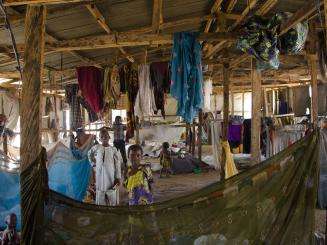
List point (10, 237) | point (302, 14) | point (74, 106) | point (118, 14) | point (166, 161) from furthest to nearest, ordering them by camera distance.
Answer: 1. point (166, 161)
2. point (74, 106)
3. point (118, 14)
4. point (10, 237)
5. point (302, 14)

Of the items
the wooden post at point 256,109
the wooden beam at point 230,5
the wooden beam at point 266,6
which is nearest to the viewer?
the wooden beam at point 266,6

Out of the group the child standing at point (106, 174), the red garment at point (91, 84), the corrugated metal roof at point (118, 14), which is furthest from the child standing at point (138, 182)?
the red garment at point (91, 84)

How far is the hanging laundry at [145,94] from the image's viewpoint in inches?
245

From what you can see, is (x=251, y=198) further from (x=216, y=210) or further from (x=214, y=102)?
(x=214, y=102)

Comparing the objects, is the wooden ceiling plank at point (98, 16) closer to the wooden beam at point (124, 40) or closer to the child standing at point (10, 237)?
the wooden beam at point (124, 40)

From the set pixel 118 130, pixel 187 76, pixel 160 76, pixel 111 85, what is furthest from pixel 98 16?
pixel 118 130

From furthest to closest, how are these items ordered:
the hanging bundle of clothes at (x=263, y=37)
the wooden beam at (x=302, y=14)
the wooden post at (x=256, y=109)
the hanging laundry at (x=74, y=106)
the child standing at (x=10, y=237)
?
the hanging laundry at (x=74, y=106)
the wooden post at (x=256, y=109)
the hanging bundle of clothes at (x=263, y=37)
the child standing at (x=10, y=237)
the wooden beam at (x=302, y=14)

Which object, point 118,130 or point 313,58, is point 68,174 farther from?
point 313,58

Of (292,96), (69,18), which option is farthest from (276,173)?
(292,96)

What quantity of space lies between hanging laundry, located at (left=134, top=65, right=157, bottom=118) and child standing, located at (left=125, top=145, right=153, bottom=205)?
58.7 inches

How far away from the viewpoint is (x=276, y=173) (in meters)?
2.67

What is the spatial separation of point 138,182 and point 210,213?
2082 mm

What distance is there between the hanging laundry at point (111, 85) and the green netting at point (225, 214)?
12.1 feet

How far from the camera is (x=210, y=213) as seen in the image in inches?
112
